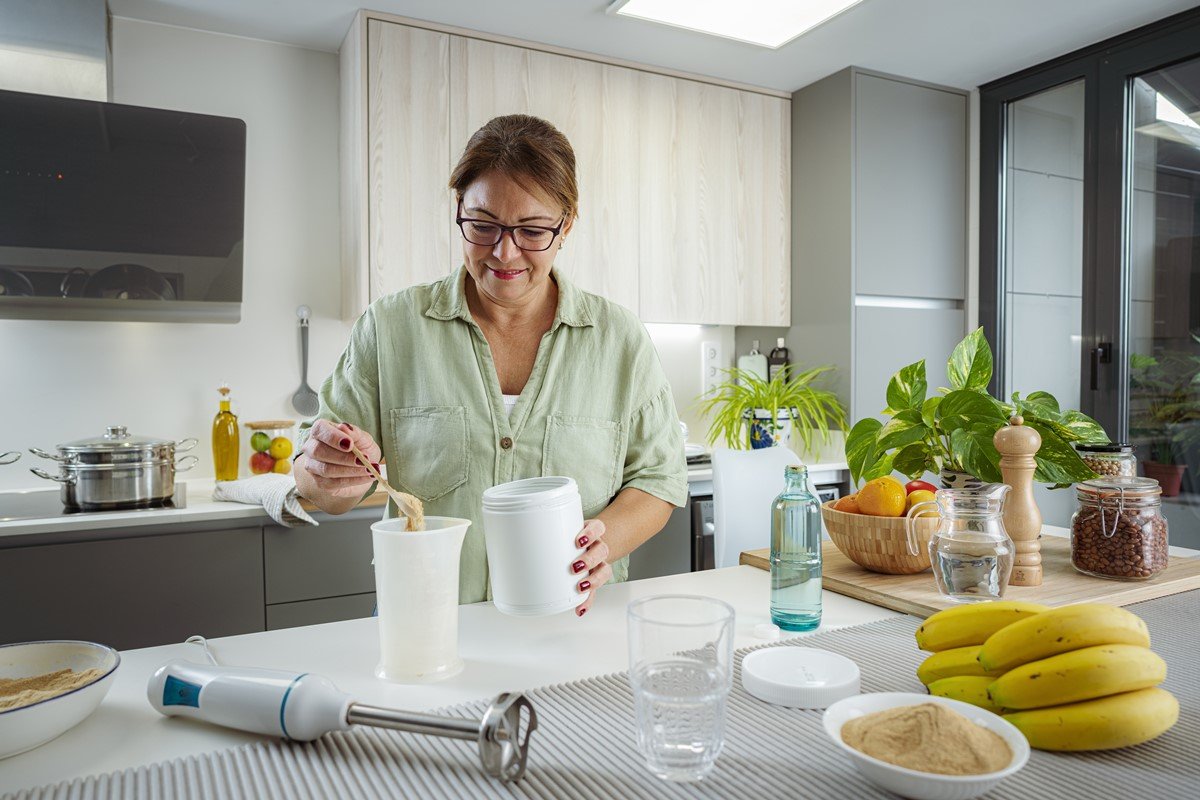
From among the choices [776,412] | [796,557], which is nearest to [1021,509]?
[796,557]

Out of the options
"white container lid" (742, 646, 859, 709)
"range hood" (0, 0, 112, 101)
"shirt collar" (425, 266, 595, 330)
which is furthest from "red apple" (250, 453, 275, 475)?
"white container lid" (742, 646, 859, 709)

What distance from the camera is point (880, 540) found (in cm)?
134

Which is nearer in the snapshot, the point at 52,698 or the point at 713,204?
the point at 52,698

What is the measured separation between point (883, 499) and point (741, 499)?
2.41 ft

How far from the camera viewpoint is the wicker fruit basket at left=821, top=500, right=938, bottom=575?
133 centimetres

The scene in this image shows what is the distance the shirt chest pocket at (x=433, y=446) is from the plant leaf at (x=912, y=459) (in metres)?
0.82

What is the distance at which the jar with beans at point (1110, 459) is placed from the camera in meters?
1.39

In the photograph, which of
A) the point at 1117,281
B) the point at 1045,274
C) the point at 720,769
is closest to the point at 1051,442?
the point at 720,769

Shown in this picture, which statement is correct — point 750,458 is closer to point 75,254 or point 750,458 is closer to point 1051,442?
point 1051,442

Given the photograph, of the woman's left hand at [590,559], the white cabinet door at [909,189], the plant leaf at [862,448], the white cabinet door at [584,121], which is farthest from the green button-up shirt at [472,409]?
the white cabinet door at [909,189]

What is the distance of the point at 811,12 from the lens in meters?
2.61

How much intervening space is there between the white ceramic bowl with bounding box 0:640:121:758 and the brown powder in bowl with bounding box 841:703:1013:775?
747 millimetres

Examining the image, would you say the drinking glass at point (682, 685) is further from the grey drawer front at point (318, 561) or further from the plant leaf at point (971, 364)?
the grey drawer front at point (318, 561)

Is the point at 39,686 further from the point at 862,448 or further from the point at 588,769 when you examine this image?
the point at 862,448
